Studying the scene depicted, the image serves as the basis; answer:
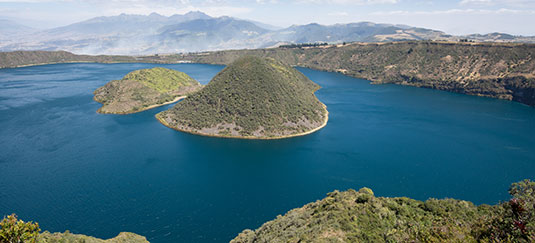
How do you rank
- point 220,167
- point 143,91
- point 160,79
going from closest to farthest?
point 220,167 → point 143,91 → point 160,79

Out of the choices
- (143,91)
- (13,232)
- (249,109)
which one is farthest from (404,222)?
(143,91)

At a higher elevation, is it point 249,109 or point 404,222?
point 249,109

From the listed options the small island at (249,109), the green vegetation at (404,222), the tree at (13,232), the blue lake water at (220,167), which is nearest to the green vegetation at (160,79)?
the blue lake water at (220,167)

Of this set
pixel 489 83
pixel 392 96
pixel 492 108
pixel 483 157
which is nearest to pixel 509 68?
pixel 489 83

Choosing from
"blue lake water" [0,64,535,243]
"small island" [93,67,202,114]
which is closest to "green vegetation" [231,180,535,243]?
"blue lake water" [0,64,535,243]

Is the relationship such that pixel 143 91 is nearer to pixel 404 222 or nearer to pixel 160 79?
pixel 160 79

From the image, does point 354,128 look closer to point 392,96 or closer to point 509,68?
point 392,96
